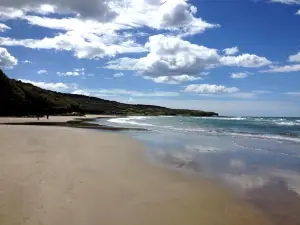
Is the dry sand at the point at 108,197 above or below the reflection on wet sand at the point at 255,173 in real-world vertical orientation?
below

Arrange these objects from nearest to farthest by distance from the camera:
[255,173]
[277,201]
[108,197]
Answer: [108,197]
[277,201]
[255,173]

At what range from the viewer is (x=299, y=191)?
448 inches

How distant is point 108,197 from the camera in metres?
9.60

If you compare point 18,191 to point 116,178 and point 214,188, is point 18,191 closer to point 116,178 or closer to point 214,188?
point 116,178

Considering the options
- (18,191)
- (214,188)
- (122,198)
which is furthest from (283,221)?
(18,191)

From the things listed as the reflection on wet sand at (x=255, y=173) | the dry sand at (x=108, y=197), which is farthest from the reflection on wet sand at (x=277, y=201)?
the dry sand at (x=108, y=197)

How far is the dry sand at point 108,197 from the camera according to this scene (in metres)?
7.86

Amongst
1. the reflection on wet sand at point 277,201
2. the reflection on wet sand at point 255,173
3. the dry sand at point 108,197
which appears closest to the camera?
the dry sand at point 108,197

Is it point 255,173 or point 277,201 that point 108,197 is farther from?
point 255,173

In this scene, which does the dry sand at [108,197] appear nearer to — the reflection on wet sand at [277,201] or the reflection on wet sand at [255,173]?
the reflection on wet sand at [277,201]

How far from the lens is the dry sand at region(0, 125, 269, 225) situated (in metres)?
7.86

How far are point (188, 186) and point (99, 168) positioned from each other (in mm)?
4198

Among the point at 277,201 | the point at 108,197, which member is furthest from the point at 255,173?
the point at 108,197

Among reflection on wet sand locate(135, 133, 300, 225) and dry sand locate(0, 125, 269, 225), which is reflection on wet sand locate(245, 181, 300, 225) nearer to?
reflection on wet sand locate(135, 133, 300, 225)
